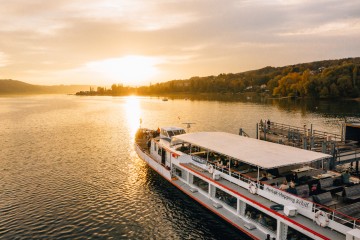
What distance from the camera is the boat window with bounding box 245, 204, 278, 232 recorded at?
25.6 metres

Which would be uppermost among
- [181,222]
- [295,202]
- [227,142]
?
[227,142]

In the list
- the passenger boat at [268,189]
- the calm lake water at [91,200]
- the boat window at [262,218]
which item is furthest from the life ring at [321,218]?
the calm lake water at [91,200]

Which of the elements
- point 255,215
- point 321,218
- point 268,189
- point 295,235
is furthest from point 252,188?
point 321,218

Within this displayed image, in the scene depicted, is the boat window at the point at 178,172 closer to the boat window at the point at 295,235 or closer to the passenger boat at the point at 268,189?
the passenger boat at the point at 268,189

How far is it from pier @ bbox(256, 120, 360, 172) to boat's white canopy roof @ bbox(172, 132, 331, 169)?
1175 centimetres

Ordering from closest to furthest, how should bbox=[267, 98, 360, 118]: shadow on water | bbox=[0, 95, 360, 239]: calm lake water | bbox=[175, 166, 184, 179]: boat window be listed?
1. bbox=[0, 95, 360, 239]: calm lake water
2. bbox=[175, 166, 184, 179]: boat window
3. bbox=[267, 98, 360, 118]: shadow on water

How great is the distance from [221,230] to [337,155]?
22.5m

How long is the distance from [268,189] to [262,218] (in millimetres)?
3019

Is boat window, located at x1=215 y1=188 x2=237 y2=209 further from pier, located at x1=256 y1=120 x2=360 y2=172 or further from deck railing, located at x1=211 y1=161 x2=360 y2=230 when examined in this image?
pier, located at x1=256 y1=120 x2=360 y2=172

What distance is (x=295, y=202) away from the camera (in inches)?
902

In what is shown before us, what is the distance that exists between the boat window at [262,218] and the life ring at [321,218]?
510 centimetres

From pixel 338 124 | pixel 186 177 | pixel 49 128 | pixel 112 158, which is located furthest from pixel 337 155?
pixel 49 128

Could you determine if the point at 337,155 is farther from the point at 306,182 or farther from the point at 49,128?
the point at 49,128

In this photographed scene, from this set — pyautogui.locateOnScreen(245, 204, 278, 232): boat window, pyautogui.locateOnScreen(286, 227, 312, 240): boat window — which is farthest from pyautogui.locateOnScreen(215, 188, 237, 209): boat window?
pyautogui.locateOnScreen(286, 227, 312, 240): boat window
